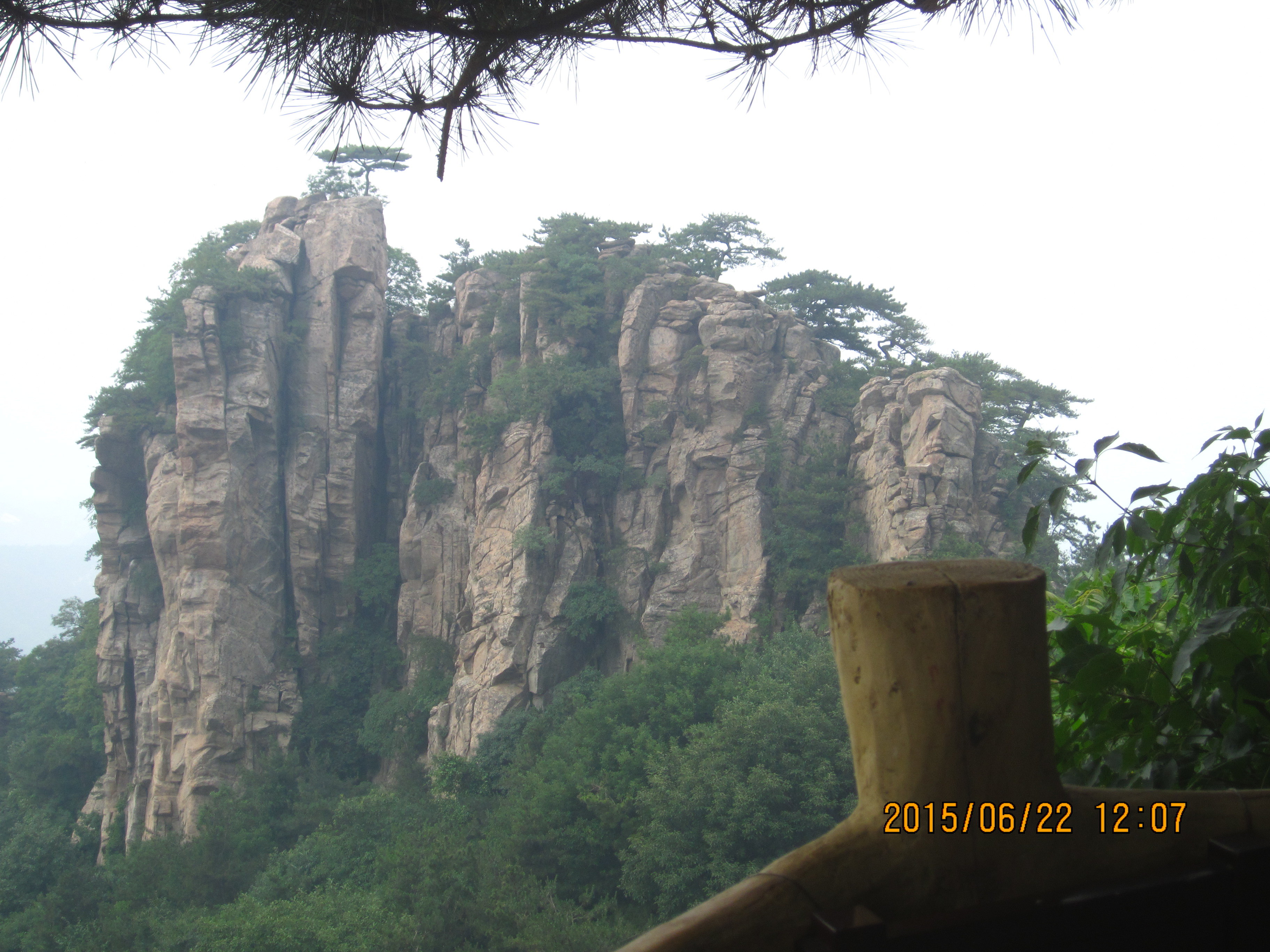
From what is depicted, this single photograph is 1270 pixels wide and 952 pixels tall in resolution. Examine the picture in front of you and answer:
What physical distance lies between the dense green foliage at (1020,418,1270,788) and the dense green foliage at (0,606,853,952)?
39.7 feet

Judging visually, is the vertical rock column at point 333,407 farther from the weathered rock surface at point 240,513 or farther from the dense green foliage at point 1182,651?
the dense green foliage at point 1182,651

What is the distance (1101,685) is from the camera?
1682mm

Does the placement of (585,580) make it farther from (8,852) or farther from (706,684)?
(8,852)

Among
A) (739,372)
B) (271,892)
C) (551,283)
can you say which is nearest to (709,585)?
(739,372)

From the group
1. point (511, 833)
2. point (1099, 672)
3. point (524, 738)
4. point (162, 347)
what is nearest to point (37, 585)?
point (162, 347)

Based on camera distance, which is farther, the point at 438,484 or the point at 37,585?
the point at 37,585

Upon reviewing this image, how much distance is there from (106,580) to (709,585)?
16.9 metres

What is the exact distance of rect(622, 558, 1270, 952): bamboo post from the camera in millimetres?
1203

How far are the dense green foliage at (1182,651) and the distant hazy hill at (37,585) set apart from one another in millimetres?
114595

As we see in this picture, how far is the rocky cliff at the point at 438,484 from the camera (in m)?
21.5

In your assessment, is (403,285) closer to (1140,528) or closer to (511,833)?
(511,833)

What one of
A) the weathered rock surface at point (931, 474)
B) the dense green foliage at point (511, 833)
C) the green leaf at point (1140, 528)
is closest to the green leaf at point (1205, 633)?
the green leaf at point (1140, 528)

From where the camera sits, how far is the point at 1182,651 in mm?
1605
